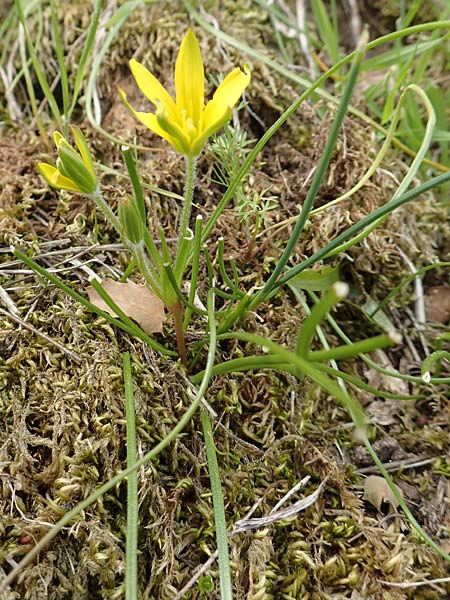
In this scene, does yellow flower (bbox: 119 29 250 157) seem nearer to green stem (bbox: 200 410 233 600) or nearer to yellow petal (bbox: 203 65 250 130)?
yellow petal (bbox: 203 65 250 130)

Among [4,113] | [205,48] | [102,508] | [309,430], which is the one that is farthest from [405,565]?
[4,113]

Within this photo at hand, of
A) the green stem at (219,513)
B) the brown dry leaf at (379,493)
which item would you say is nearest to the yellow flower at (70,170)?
the green stem at (219,513)

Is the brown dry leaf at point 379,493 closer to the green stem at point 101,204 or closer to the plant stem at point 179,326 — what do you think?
the plant stem at point 179,326

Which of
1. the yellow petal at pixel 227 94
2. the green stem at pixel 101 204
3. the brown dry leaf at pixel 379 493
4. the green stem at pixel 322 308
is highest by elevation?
the yellow petal at pixel 227 94

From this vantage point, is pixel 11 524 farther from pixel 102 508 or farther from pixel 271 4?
pixel 271 4

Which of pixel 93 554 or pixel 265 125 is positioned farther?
pixel 265 125
